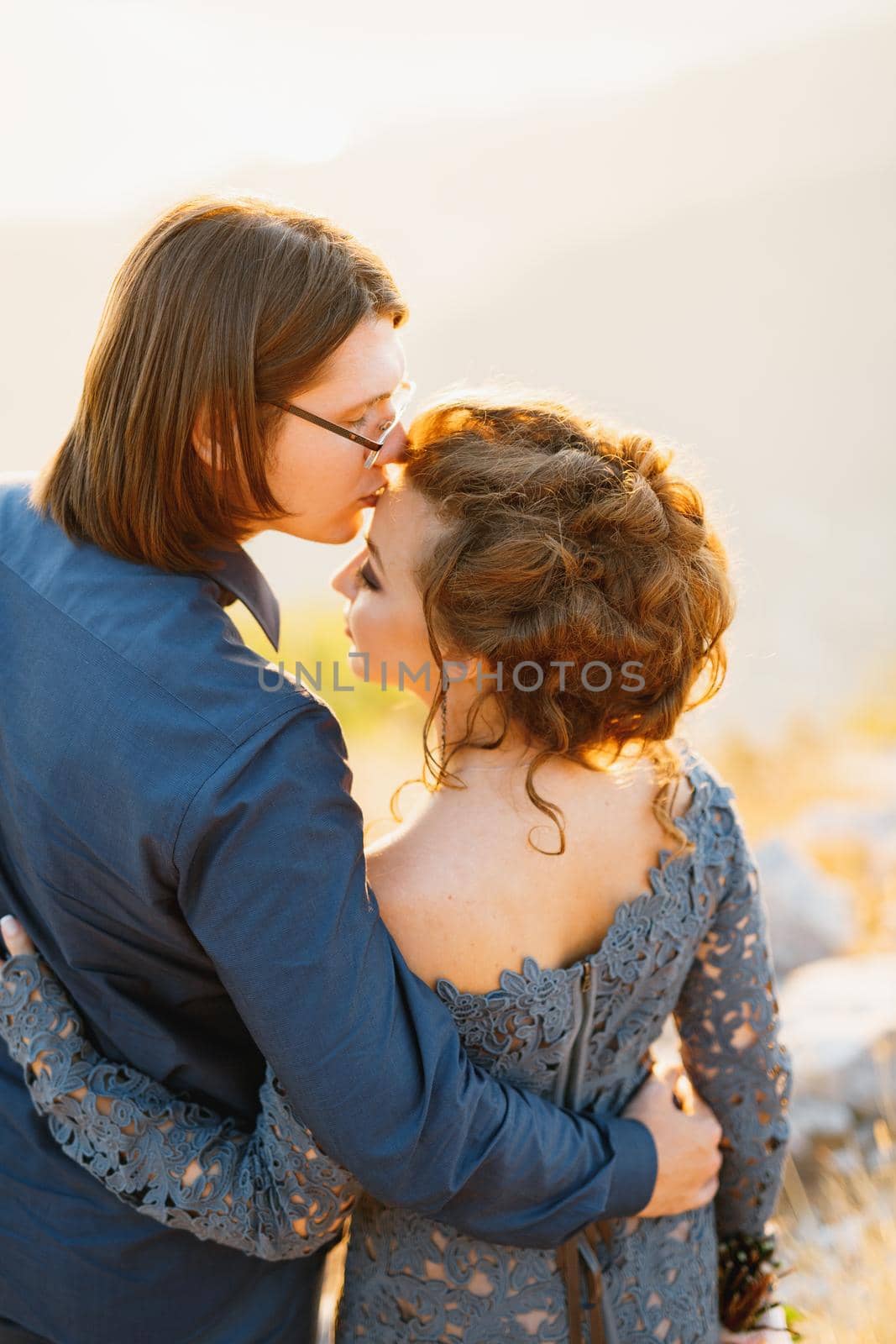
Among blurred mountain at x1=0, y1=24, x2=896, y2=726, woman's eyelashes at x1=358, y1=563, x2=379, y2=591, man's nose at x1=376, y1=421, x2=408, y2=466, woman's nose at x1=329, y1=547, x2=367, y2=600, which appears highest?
man's nose at x1=376, y1=421, x2=408, y2=466

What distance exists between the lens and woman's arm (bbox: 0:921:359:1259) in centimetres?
153

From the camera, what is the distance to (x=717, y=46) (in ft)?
118

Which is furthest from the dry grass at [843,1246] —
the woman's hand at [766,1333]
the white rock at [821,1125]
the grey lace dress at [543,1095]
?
the grey lace dress at [543,1095]

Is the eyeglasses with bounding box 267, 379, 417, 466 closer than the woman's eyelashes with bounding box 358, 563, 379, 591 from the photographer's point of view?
Yes

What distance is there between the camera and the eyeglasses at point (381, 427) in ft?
5.34

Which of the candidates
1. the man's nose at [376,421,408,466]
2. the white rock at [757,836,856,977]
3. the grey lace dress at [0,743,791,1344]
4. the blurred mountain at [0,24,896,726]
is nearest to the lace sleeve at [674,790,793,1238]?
the grey lace dress at [0,743,791,1344]

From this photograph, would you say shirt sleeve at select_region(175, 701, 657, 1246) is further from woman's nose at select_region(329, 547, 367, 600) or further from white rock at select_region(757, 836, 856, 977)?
white rock at select_region(757, 836, 856, 977)

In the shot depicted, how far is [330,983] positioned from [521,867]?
37 centimetres

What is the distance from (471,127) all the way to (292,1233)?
28.2 meters

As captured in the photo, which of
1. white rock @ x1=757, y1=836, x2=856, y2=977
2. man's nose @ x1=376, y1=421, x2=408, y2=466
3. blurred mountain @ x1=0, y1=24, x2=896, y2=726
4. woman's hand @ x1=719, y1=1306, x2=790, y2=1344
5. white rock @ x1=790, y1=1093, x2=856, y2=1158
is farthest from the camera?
blurred mountain @ x1=0, y1=24, x2=896, y2=726

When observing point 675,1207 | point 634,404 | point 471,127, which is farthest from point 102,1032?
point 471,127

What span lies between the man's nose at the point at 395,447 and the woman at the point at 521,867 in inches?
0.6

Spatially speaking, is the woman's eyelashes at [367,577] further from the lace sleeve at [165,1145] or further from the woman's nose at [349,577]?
the lace sleeve at [165,1145]

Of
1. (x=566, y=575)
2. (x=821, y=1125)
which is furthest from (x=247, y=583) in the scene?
(x=821, y=1125)
